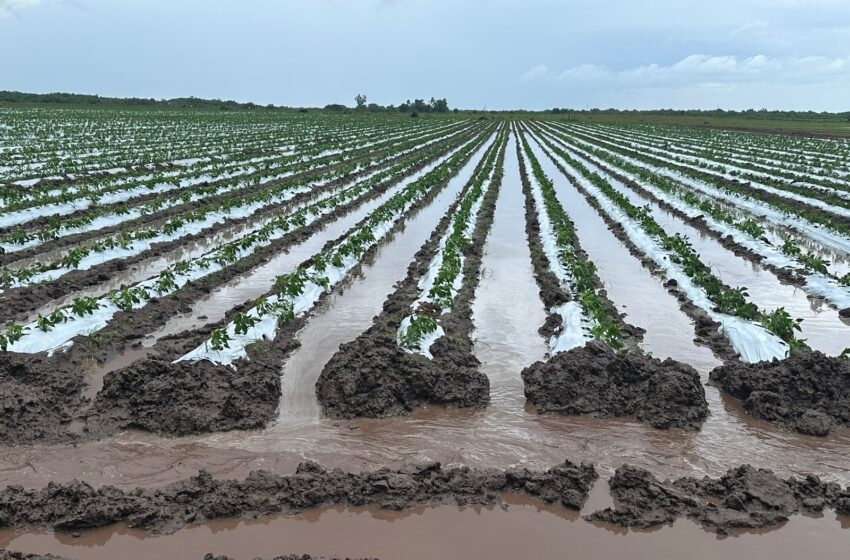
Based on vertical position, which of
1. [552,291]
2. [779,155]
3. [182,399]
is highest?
[779,155]

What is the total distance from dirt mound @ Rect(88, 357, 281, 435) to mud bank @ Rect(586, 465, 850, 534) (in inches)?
141

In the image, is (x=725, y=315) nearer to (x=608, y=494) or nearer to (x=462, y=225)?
(x=608, y=494)

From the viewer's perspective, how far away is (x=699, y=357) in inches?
302

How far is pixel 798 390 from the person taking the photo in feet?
20.8

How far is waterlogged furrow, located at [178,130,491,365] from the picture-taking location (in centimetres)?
704

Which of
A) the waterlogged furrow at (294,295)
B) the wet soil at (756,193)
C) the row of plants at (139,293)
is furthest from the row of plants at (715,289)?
the row of plants at (139,293)

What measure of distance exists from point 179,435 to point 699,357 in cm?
647

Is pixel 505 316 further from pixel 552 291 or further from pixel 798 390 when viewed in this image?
pixel 798 390

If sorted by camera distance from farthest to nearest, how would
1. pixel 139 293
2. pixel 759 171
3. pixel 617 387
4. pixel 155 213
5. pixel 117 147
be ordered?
pixel 117 147 → pixel 759 171 → pixel 155 213 → pixel 139 293 → pixel 617 387

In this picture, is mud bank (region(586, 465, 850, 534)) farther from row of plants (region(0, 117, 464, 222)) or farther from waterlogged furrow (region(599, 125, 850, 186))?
waterlogged furrow (region(599, 125, 850, 186))

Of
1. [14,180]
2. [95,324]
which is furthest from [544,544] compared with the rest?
[14,180]

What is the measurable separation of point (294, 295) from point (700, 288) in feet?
22.7

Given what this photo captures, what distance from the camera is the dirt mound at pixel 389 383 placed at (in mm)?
6273

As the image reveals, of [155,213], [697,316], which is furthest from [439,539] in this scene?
[155,213]
